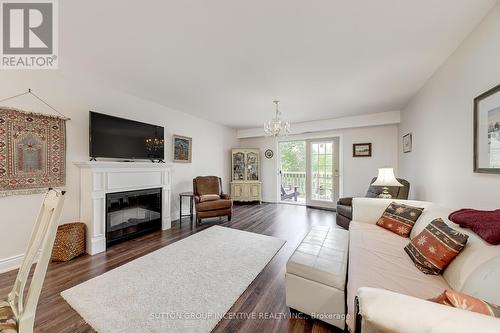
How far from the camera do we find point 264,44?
6.19ft

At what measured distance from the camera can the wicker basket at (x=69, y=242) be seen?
2.26 meters

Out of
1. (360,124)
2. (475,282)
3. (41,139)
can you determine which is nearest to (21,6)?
(41,139)

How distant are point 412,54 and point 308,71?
3.54 feet

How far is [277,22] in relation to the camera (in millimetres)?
1595

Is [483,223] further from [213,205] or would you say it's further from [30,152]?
[30,152]

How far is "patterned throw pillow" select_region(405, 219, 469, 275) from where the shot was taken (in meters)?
1.26

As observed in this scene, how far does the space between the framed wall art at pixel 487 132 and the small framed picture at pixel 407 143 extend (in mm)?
2041

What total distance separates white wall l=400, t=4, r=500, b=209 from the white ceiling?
150mm

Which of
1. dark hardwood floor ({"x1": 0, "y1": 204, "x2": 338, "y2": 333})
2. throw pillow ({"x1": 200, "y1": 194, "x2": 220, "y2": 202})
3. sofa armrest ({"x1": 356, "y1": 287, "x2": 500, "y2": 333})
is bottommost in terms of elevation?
dark hardwood floor ({"x1": 0, "y1": 204, "x2": 338, "y2": 333})

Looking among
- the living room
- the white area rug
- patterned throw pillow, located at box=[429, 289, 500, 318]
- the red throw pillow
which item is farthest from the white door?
patterned throw pillow, located at box=[429, 289, 500, 318]

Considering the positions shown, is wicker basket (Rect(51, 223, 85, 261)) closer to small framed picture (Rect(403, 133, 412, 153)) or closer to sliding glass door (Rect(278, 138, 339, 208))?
sliding glass door (Rect(278, 138, 339, 208))

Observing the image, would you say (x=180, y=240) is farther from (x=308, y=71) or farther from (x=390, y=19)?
(x=390, y=19)

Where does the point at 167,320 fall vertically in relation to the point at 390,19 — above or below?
below

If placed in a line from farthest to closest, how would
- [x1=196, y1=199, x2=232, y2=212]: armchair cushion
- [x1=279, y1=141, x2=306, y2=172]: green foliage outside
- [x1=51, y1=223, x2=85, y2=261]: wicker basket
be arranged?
[x1=279, y1=141, x2=306, y2=172]: green foliage outside → [x1=196, y1=199, x2=232, y2=212]: armchair cushion → [x1=51, y1=223, x2=85, y2=261]: wicker basket
